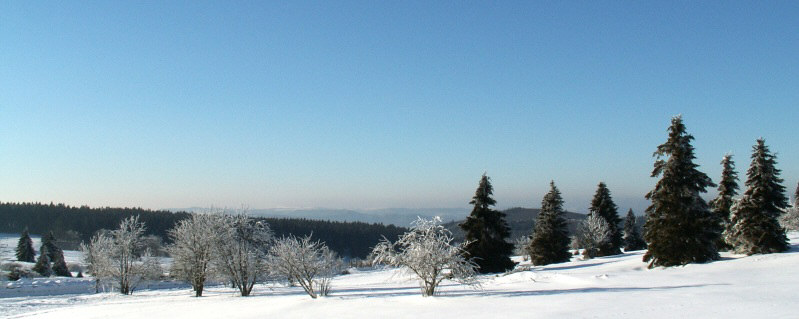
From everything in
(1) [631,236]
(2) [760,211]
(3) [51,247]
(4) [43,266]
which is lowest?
(4) [43,266]

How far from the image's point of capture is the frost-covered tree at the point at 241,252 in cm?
3888

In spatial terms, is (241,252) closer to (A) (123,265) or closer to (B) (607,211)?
(A) (123,265)

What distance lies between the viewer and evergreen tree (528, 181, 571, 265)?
54469 millimetres

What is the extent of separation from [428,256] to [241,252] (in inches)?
868

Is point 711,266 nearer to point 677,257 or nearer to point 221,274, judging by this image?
point 677,257

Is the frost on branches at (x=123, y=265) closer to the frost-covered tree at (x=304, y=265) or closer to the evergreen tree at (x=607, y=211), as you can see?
the frost-covered tree at (x=304, y=265)

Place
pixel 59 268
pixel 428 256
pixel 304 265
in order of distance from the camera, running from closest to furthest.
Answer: pixel 428 256 < pixel 304 265 < pixel 59 268

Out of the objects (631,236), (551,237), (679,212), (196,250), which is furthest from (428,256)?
(631,236)

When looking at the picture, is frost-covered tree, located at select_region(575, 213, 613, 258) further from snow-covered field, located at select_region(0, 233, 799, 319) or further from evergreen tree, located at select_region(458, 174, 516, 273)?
snow-covered field, located at select_region(0, 233, 799, 319)

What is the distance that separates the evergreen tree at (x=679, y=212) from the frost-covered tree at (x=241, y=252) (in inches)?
1121

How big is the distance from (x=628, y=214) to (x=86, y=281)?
Answer: 75.4 m

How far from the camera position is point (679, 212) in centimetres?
3306

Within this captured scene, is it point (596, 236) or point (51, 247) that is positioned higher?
point (596, 236)

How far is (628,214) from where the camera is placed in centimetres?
6781
